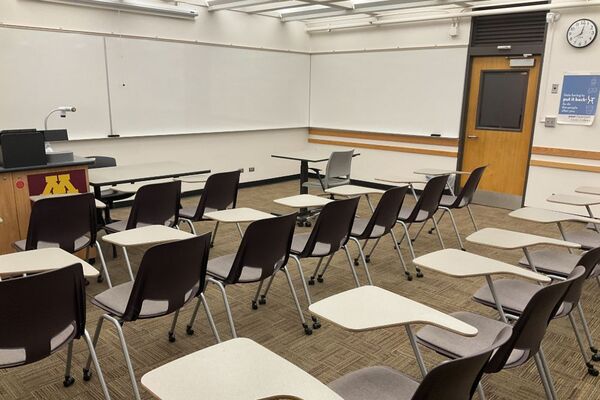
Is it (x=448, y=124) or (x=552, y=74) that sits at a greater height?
(x=552, y=74)

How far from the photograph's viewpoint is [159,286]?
2.21 meters

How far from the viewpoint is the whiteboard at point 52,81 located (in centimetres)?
511

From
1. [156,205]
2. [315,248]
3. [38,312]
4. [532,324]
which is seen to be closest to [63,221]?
[156,205]

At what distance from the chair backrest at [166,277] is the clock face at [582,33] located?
543 centimetres

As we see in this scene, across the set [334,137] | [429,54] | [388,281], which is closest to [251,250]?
[388,281]

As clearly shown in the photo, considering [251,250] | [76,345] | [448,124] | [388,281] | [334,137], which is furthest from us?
[334,137]

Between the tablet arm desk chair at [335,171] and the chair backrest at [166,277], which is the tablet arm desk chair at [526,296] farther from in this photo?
the tablet arm desk chair at [335,171]

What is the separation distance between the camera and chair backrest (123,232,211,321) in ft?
6.97

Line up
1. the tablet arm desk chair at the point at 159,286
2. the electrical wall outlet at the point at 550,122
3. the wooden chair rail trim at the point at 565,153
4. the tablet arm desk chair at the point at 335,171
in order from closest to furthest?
the tablet arm desk chair at the point at 159,286, the tablet arm desk chair at the point at 335,171, the wooden chair rail trim at the point at 565,153, the electrical wall outlet at the point at 550,122

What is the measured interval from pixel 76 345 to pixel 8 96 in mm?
3518

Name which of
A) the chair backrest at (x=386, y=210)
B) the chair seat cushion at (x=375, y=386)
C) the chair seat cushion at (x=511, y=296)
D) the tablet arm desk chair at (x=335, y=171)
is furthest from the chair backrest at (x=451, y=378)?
the tablet arm desk chair at (x=335, y=171)

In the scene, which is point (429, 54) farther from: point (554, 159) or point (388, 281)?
point (388, 281)

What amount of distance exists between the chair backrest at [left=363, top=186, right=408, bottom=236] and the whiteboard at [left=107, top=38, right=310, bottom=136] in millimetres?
3932

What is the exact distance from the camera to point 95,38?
5672mm
